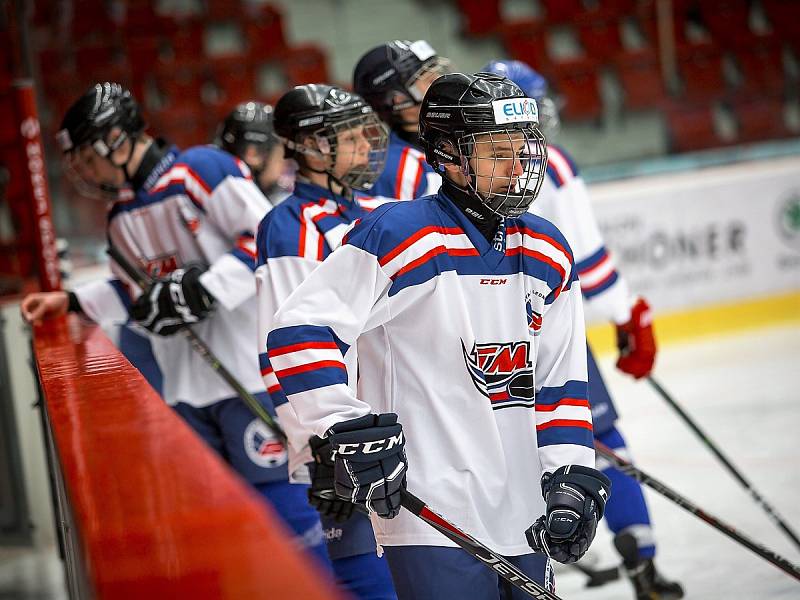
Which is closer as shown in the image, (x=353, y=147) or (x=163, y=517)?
(x=163, y=517)

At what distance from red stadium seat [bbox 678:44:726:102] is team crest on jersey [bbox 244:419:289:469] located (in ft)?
16.7

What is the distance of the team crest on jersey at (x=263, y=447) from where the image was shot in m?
2.94

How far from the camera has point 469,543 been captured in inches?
68.6

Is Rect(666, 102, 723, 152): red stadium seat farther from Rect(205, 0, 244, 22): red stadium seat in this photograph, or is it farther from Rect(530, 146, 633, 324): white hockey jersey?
Rect(530, 146, 633, 324): white hockey jersey

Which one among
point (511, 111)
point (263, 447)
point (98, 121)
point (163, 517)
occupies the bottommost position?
point (263, 447)

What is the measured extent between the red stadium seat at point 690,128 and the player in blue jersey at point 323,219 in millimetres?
4862

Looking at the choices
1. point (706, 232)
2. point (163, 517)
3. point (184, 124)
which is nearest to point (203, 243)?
point (163, 517)

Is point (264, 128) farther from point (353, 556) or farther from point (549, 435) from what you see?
point (549, 435)

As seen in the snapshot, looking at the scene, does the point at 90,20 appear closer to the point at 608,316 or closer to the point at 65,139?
the point at 65,139

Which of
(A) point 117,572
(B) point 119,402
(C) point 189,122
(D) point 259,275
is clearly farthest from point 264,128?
(C) point 189,122

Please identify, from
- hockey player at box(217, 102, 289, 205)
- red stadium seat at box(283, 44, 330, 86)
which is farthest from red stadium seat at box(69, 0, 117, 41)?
hockey player at box(217, 102, 289, 205)

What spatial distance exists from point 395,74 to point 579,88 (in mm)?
4821

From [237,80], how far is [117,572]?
6.53 meters

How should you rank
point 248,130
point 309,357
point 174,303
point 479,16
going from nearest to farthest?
1. point 309,357
2. point 174,303
3. point 248,130
4. point 479,16
